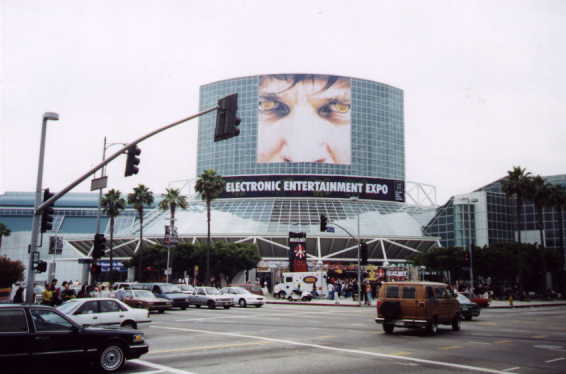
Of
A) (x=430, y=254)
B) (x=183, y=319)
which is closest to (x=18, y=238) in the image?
(x=430, y=254)

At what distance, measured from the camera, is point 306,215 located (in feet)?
311

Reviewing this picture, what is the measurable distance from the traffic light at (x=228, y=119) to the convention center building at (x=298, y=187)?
52.1 metres

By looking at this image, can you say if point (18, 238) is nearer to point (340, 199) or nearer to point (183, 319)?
point (340, 199)

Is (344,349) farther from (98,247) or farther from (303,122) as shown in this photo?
(303,122)

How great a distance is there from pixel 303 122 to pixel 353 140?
63.6 feet

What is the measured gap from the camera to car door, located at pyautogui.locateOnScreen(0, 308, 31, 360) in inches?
427

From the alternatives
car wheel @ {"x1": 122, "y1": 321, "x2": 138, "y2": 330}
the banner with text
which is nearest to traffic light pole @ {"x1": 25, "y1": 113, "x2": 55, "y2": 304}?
car wheel @ {"x1": 122, "y1": 321, "x2": 138, "y2": 330}

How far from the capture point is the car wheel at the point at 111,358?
40.8 ft

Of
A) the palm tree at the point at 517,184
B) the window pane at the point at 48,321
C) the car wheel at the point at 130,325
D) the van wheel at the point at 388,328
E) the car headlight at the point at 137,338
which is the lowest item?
the van wheel at the point at 388,328

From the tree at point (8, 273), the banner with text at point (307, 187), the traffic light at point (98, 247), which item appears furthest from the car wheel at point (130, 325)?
the banner with text at point (307, 187)

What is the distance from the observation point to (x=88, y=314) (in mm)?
18422

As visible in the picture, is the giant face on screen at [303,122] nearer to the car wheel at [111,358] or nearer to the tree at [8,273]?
the tree at [8,273]

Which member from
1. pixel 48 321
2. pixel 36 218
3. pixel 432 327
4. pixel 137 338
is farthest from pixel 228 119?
pixel 432 327

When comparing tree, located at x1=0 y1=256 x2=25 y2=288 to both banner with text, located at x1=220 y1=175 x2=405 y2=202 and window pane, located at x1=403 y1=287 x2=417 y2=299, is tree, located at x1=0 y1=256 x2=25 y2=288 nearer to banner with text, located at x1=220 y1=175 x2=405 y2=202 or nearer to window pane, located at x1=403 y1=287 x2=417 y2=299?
banner with text, located at x1=220 y1=175 x2=405 y2=202
